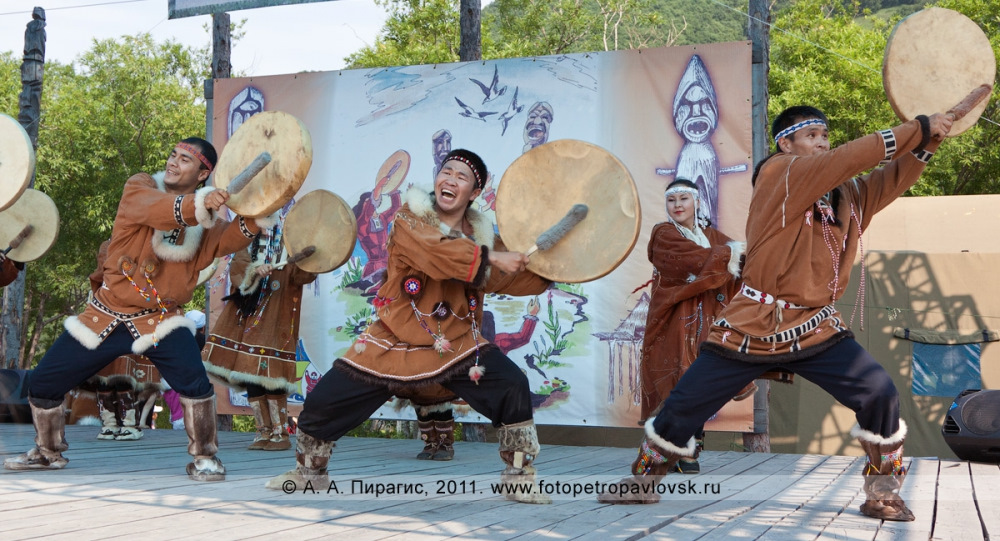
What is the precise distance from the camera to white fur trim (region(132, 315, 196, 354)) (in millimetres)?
3885

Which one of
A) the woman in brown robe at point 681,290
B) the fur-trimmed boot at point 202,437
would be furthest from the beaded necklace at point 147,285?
the woman in brown robe at point 681,290

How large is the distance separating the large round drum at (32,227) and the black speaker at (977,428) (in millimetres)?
5372

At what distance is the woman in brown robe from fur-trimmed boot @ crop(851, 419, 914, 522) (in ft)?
4.67

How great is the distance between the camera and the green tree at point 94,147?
1599 cm

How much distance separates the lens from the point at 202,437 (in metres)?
3.97

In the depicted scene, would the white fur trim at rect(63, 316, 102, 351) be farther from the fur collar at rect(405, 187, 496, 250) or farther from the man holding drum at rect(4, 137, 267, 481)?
the fur collar at rect(405, 187, 496, 250)

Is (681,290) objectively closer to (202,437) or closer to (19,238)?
(202,437)

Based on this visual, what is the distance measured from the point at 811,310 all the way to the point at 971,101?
0.93 metres

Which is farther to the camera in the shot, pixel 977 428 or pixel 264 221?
pixel 977 428

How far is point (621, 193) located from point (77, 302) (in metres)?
16.5

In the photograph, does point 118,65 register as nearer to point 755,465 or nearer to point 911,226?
point 911,226

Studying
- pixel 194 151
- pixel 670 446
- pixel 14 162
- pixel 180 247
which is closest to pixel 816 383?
pixel 670 446

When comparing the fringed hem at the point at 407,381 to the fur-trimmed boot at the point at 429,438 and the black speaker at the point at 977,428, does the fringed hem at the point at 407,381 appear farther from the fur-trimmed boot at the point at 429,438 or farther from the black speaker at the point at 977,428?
the black speaker at the point at 977,428

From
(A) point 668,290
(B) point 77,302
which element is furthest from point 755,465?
(B) point 77,302
